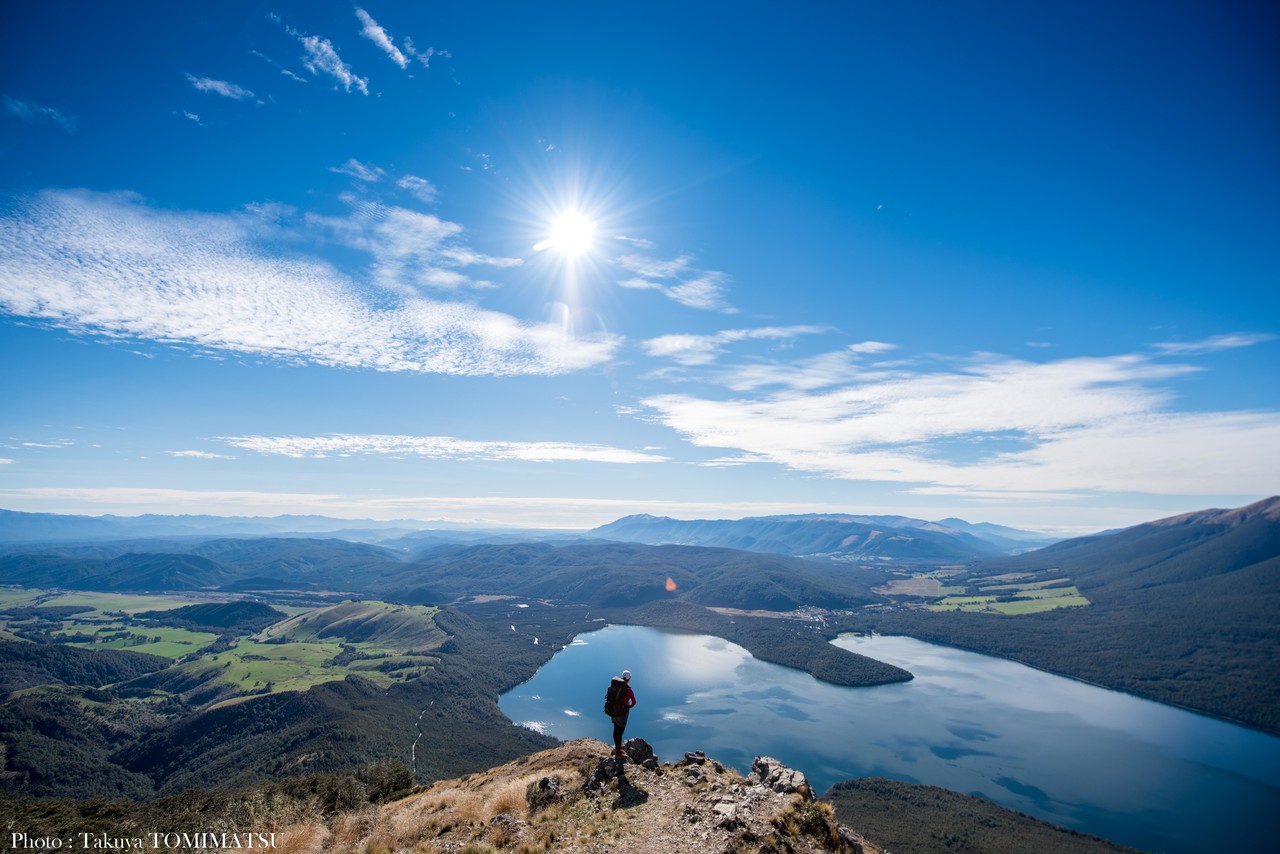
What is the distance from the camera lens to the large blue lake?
109 m

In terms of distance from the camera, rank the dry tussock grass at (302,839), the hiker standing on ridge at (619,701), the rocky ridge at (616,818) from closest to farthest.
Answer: the dry tussock grass at (302,839)
the rocky ridge at (616,818)
the hiker standing on ridge at (619,701)

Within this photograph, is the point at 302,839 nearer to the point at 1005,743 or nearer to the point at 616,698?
the point at 616,698

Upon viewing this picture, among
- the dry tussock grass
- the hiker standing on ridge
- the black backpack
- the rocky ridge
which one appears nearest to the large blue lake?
the rocky ridge

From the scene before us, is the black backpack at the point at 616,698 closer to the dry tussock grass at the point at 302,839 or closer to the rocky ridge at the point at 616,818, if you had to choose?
the rocky ridge at the point at 616,818

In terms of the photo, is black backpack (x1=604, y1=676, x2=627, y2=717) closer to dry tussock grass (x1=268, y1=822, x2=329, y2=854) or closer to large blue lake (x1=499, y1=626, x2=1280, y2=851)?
dry tussock grass (x1=268, y1=822, x2=329, y2=854)

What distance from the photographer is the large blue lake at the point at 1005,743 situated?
359 feet

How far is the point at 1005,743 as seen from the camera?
5605 inches

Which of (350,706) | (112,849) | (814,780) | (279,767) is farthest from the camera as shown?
(350,706)

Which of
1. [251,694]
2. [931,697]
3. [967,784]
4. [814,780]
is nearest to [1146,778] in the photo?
[967,784]

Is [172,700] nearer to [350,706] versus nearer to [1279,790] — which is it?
[350,706]

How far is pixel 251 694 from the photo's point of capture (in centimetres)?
16212

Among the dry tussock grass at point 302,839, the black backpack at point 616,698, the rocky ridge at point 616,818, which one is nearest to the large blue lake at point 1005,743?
the rocky ridge at point 616,818

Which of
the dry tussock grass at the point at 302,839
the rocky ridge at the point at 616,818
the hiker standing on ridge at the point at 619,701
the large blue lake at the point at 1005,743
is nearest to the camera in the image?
the dry tussock grass at the point at 302,839

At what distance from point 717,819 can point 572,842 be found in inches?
172
